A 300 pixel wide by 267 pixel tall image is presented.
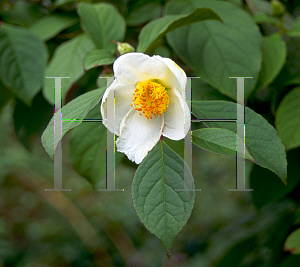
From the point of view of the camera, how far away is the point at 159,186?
47 centimetres

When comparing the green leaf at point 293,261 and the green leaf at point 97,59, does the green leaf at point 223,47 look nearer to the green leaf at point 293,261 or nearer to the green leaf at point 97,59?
the green leaf at point 97,59

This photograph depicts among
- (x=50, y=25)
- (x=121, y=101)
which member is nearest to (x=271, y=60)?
(x=121, y=101)


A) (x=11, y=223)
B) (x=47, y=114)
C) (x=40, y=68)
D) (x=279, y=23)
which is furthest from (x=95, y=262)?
(x=279, y=23)

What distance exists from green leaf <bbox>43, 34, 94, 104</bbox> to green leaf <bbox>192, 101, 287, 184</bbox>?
1.18 ft

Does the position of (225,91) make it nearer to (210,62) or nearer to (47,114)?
(210,62)

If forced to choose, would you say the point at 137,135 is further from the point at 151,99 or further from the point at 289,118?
the point at 289,118

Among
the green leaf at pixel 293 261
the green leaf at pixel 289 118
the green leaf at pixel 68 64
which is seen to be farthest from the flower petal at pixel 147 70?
the green leaf at pixel 293 261

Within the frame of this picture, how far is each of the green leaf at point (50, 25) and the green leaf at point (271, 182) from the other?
71 centimetres

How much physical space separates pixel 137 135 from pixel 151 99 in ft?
0.23

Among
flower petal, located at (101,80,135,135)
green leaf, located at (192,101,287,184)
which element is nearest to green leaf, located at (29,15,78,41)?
flower petal, located at (101,80,135,135)

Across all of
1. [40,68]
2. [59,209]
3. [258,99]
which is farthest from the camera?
[59,209]

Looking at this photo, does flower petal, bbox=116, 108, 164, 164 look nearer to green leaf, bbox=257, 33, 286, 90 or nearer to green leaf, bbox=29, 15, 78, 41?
green leaf, bbox=257, 33, 286, 90

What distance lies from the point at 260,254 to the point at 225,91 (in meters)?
0.77

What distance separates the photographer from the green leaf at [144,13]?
0.94 metres
